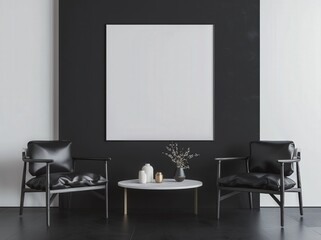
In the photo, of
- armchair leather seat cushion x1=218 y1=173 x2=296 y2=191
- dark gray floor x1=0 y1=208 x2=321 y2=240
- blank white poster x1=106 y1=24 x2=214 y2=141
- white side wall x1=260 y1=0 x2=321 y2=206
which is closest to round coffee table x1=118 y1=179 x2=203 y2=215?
dark gray floor x1=0 y1=208 x2=321 y2=240

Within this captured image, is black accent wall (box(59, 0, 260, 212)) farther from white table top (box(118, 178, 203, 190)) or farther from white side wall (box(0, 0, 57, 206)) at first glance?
white table top (box(118, 178, 203, 190))

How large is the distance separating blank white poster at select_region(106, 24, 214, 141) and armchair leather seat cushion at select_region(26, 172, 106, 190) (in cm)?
89

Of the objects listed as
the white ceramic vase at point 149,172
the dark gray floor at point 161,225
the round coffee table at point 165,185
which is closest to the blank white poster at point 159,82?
the white ceramic vase at point 149,172

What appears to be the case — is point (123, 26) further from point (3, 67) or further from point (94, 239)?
point (94, 239)

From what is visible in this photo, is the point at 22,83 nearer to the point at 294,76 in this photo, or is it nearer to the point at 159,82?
the point at 159,82

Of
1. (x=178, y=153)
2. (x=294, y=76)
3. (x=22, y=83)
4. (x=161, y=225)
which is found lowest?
(x=161, y=225)

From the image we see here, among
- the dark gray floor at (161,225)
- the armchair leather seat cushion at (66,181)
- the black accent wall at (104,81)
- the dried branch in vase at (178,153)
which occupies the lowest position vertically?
the dark gray floor at (161,225)

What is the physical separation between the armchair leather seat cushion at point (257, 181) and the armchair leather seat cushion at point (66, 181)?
1.44 metres

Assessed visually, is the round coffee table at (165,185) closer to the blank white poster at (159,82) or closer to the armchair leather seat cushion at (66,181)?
the armchair leather seat cushion at (66,181)

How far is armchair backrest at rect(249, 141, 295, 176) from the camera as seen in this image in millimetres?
5336

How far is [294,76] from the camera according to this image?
601 cm

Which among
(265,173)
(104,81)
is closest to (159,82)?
(104,81)

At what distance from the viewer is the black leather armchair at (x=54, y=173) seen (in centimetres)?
477

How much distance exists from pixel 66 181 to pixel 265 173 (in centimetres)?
219
